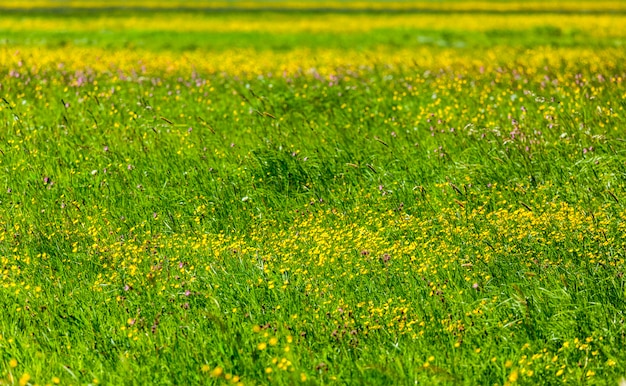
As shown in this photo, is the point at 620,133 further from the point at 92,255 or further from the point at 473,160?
the point at 92,255

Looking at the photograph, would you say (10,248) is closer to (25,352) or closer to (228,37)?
(25,352)

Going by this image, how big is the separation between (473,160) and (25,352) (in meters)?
4.80

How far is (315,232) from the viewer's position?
6.24 meters

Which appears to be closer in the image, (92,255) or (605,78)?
(92,255)

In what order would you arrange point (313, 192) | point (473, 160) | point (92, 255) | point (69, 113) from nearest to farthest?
point (92, 255) → point (313, 192) → point (473, 160) → point (69, 113)

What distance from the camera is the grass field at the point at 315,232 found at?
457 cm

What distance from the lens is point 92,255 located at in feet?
19.4

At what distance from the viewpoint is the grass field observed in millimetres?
4570

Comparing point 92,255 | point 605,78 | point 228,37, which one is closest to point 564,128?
point 605,78

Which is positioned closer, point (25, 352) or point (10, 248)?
point (25, 352)

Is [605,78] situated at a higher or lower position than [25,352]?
higher

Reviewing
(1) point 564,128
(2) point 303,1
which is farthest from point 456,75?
(2) point 303,1

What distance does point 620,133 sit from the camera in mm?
8039

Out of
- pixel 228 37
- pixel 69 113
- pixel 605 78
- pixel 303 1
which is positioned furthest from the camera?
pixel 303 1
